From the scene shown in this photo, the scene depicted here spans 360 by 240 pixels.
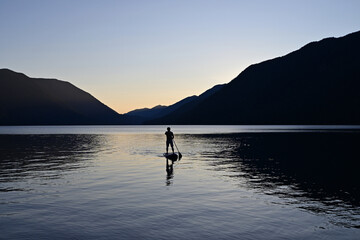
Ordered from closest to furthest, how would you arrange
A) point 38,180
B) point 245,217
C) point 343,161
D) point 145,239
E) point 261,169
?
point 145,239 → point 245,217 → point 38,180 → point 261,169 → point 343,161

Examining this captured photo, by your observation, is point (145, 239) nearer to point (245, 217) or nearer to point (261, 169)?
point (245, 217)

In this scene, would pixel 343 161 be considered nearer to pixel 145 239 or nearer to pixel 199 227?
pixel 199 227

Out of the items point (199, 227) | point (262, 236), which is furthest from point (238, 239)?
point (199, 227)

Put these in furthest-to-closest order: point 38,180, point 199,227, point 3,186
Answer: point 38,180
point 3,186
point 199,227

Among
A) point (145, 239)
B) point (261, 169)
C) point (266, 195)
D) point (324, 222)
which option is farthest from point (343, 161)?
point (145, 239)

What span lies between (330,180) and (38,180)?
19828 millimetres

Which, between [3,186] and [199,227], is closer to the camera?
[199,227]

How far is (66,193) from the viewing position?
63.7ft

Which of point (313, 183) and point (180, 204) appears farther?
point (313, 183)

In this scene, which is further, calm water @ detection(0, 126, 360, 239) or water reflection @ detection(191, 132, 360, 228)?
water reflection @ detection(191, 132, 360, 228)

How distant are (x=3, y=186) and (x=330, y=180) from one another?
21.2m

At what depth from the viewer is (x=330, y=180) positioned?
24359 mm

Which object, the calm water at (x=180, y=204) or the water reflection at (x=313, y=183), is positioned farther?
the water reflection at (x=313, y=183)

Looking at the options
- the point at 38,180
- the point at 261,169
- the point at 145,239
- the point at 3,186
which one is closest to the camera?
the point at 145,239
